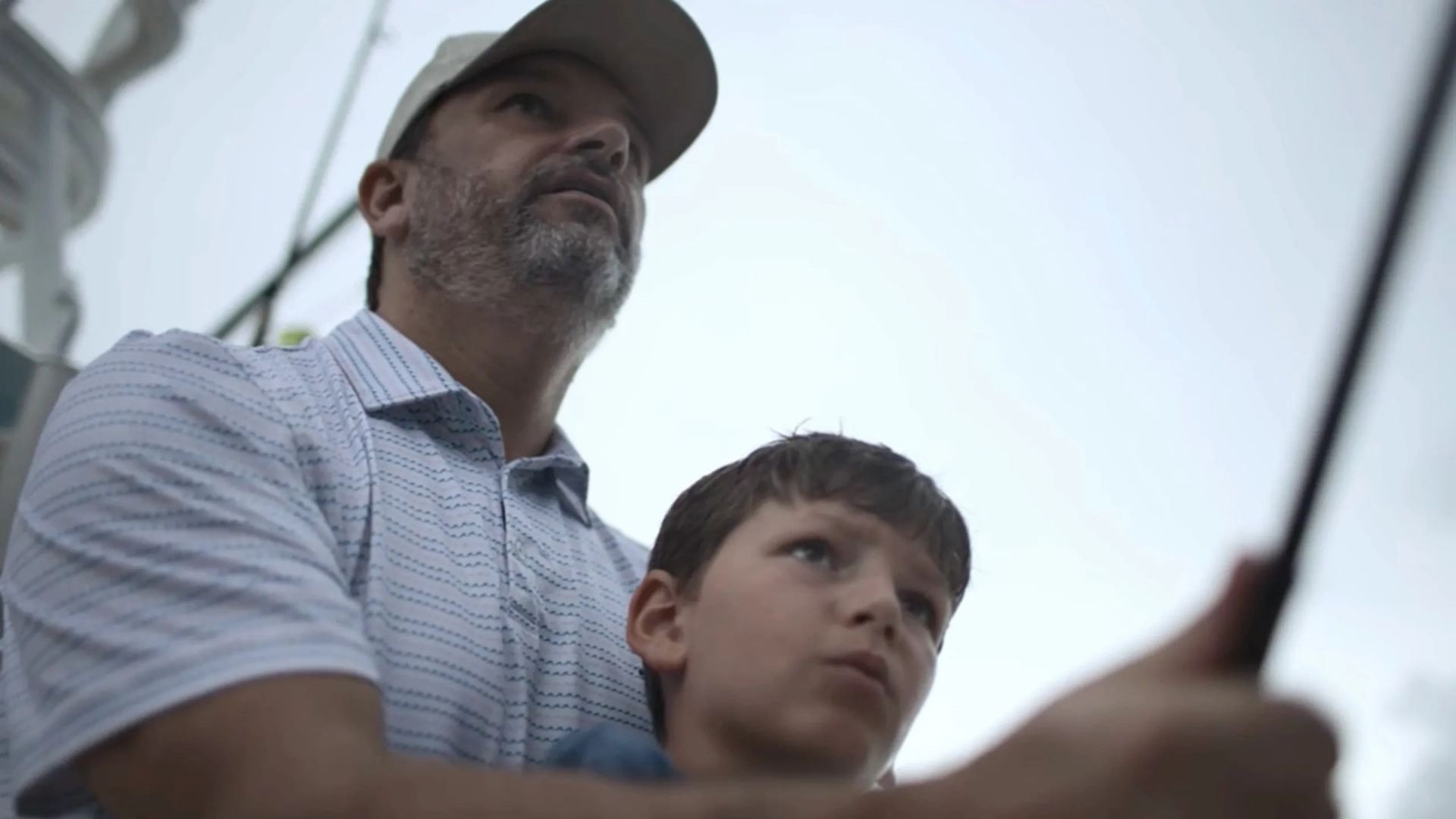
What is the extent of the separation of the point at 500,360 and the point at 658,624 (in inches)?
22.6

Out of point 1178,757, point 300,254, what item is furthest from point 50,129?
point 1178,757

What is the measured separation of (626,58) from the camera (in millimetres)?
2207

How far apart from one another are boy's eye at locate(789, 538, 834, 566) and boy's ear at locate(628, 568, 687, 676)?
153 mm

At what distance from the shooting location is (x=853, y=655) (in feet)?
4.02

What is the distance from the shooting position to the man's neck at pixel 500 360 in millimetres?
1853

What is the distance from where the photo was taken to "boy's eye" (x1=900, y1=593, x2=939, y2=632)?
1.39m

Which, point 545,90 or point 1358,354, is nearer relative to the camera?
point 1358,354

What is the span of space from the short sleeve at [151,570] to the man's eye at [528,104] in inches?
39.0

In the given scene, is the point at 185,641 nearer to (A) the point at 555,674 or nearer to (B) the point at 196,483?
(B) the point at 196,483

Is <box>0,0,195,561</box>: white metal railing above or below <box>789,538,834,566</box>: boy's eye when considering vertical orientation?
below

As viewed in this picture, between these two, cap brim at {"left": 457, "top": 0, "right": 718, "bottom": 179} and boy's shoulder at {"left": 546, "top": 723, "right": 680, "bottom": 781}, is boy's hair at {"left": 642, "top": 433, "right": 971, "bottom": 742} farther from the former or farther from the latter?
cap brim at {"left": 457, "top": 0, "right": 718, "bottom": 179}

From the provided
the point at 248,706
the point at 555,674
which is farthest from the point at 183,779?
the point at 555,674

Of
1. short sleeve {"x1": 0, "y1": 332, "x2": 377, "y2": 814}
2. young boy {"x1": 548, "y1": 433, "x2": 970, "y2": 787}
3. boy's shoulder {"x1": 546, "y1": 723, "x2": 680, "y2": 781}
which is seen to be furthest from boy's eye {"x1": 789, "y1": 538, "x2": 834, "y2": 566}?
short sleeve {"x1": 0, "y1": 332, "x2": 377, "y2": 814}

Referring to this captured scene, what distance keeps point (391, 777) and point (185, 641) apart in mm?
252
